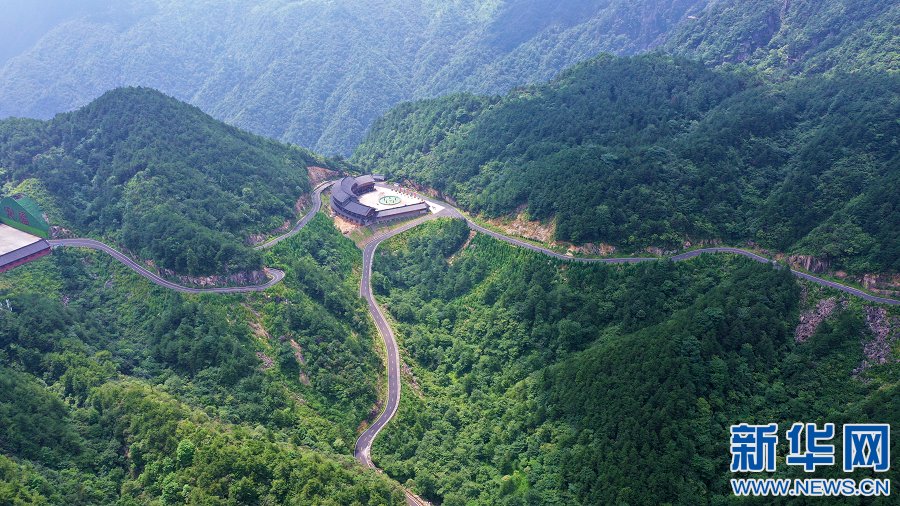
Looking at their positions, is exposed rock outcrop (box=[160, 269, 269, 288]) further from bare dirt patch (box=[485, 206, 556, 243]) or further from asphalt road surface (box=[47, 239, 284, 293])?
bare dirt patch (box=[485, 206, 556, 243])

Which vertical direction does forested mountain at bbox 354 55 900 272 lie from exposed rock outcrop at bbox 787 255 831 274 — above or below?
above

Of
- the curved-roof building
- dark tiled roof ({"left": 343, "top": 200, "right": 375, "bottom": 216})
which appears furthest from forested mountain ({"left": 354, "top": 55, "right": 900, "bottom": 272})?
dark tiled roof ({"left": 343, "top": 200, "right": 375, "bottom": 216})

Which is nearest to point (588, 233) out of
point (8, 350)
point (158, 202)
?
point (158, 202)

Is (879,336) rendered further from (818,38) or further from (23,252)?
(818,38)

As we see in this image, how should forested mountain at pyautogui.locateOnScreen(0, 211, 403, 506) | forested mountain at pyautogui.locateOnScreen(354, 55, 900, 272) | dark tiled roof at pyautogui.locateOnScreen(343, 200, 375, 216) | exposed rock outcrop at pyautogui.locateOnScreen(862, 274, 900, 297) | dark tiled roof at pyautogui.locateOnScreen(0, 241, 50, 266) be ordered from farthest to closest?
dark tiled roof at pyautogui.locateOnScreen(343, 200, 375, 216), forested mountain at pyautogui.locateOnScreen(354, 55, 900, 272), dark tiled roof at pyautogui.locateOnScreen(0, 241, 50, 266), exposed rock outcrop at pyautogui.locateOnScreen(862, 274, 900, 297), forested mountain at pyautogui.locateOnScreen(0, 211, 403, 506)

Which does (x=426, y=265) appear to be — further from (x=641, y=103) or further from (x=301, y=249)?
(x=641, y=103)

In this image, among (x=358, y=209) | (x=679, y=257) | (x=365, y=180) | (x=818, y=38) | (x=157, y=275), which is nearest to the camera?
(x=679, y=257)

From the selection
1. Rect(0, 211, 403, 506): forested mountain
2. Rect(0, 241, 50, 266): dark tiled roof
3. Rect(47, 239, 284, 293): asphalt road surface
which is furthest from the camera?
Rect(47, 239, 284, 293): asphalt road surface

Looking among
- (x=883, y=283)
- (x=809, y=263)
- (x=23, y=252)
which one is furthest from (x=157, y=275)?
(x=883, y=283)
